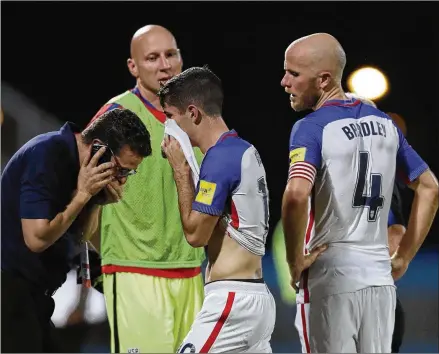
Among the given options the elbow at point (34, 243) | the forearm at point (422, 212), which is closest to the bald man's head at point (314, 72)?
the forearm at point (422, 212)

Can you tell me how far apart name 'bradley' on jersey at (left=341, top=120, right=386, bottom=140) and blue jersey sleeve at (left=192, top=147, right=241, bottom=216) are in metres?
0.47

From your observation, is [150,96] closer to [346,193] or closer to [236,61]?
[236,61]

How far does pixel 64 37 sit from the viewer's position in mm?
4484

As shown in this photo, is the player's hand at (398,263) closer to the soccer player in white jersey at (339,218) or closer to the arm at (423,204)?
the arm at (423,204)

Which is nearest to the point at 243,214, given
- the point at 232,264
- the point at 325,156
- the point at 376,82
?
the point at 232,264

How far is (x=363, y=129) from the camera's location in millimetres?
3348

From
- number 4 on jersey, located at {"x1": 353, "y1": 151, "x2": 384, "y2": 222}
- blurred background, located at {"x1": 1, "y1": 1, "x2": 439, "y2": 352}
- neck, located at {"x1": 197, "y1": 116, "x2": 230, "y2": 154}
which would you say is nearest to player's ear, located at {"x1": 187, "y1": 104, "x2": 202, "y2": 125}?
neck, located at {"x1": 197, "y1": 116, "x2": 230, "y2": 154}

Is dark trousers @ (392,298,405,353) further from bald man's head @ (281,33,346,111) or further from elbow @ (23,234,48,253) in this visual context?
elbow @ (23,234,48,253)

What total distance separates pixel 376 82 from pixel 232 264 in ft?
5.64

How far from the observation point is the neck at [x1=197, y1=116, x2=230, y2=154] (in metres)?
3.21

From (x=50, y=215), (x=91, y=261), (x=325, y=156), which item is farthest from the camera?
(x=91, y=261)

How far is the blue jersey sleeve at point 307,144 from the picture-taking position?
10.7 ft

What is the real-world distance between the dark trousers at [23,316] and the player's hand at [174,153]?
1126 mm

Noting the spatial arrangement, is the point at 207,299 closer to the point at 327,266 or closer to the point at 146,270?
the point at 327,266
